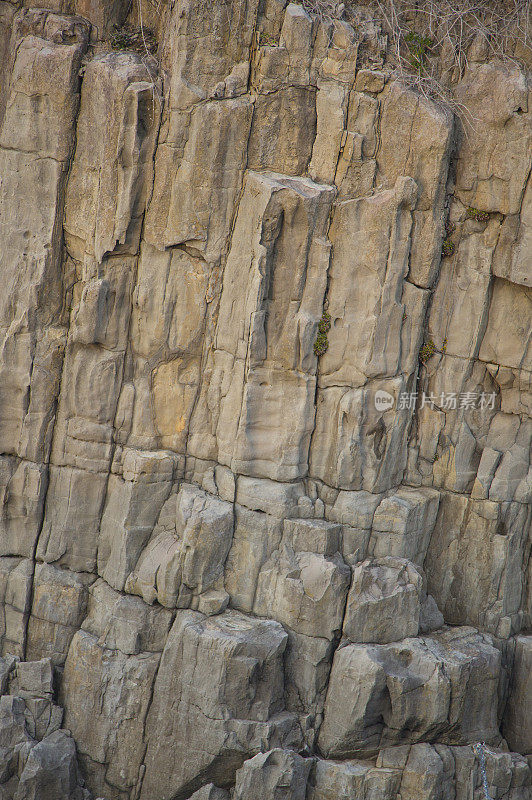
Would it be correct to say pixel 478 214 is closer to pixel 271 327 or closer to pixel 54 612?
pixel 271 327

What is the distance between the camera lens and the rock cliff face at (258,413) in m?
14.7

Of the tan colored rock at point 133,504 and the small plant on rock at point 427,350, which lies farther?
the small plant on rock at point 427,350

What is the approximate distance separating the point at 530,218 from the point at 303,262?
423 centimetres

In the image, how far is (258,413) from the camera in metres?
15.4

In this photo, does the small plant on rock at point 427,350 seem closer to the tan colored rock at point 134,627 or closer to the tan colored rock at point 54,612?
the tan colored rock at point 134,627

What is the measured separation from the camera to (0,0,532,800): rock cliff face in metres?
14.7

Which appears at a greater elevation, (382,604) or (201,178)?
(201,178)

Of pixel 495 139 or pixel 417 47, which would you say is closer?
pixel 495 139

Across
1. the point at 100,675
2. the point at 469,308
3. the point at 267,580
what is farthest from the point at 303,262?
the point at 100,675

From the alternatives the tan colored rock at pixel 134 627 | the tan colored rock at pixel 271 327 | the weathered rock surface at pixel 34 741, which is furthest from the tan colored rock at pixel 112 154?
the weathered rock surface at pixel 34 741

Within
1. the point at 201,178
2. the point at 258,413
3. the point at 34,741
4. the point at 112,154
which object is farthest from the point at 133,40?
the point at 34,741

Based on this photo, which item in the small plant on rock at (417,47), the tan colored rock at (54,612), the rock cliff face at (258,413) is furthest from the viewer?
the tan colored rock at (54,612)

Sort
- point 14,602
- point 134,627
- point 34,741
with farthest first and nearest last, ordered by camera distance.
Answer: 1. point 14,602
2. point 134,627
3. point 34,741

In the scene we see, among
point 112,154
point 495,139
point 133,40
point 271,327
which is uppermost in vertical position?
point 133,40
